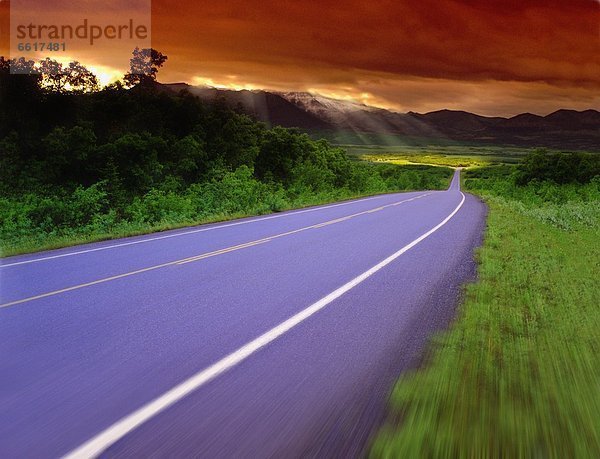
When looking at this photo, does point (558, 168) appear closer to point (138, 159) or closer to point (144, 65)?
point (144, 65)

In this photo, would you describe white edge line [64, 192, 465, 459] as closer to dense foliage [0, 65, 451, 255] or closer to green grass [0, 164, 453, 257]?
green grass [0, 164, 453, 257]

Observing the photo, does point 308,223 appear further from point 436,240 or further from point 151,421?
point 151,421

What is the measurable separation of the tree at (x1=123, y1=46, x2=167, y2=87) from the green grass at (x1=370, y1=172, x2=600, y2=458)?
110 feet

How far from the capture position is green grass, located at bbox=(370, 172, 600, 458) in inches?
138

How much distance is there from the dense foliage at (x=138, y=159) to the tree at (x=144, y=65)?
968mm

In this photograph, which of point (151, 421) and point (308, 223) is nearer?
point (151, 421)

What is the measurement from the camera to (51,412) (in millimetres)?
3908

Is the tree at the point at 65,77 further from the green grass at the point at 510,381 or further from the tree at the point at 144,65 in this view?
the green grass at the point at 510,381

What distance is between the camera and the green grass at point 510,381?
350cm

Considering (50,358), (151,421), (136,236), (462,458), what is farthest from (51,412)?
(136,236)

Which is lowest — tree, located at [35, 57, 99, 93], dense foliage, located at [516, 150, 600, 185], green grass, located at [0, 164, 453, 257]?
green grass, located at [0, 164, 453, 257]

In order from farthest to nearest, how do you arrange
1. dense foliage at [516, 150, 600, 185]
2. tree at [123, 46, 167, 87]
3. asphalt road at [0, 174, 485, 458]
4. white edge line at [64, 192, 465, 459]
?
dense foliage at [516, 150, 600, 185] < tree at [123, 46, 167, 87] < asphalt road at [0, 174, 485, 458] < white edge line at [64, 192, 465, 459]

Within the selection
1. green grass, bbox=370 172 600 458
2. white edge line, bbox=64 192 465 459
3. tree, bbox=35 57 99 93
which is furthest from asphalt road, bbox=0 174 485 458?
tree, bbox=35 57 99 93

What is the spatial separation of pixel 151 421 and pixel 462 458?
197 centimetres
